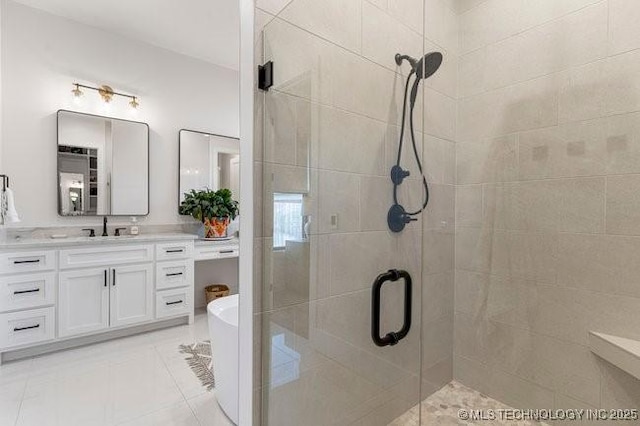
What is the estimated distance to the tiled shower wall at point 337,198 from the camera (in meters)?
1.19

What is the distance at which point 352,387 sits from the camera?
1362 mm

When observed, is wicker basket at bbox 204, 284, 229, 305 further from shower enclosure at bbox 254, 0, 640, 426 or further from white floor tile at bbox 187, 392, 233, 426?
shower enclosure at bbox 254, 0, 640, 426

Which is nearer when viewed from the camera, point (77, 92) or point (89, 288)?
point (89, 288)

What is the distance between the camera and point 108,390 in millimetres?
1940

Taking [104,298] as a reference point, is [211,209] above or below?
above

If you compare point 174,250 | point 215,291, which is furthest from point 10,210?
point 215,291

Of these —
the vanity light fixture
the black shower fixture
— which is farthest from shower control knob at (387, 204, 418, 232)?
the vanity light fixture

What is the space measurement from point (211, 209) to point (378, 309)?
8.16ft

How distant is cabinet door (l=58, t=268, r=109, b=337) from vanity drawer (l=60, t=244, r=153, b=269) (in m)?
0.07

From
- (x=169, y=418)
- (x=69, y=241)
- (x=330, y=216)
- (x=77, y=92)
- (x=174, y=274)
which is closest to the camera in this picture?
(x=330, y=216)

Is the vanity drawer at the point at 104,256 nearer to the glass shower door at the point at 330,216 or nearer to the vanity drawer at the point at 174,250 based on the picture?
the vanity drawer at the point at 174,250

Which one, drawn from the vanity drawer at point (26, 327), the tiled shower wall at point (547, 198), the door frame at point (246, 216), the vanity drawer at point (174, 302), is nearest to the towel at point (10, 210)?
the vanity drawer at point (26, 327)

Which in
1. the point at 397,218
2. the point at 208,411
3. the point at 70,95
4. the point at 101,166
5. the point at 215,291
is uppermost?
the point at 70,95

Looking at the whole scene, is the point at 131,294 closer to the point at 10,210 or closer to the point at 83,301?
the point at 83,301
